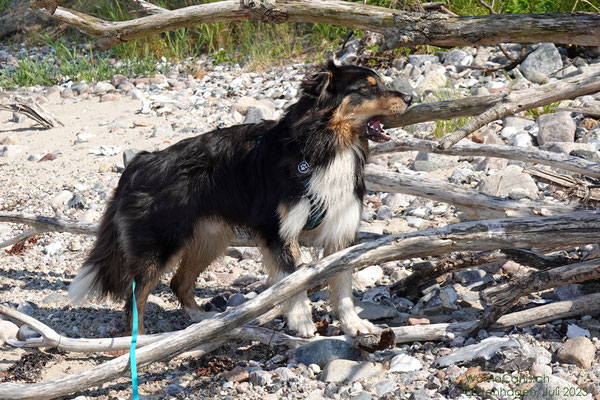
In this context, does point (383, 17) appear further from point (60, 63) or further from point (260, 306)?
point (60, 63)

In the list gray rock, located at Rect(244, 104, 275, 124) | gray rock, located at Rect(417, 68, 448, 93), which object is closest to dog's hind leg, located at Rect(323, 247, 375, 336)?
gray rock, located at Rect(244, 104, 275, 124)

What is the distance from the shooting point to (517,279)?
4.18m

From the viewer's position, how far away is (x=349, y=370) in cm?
411

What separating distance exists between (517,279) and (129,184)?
2.67m

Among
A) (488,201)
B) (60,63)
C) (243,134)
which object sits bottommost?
(60,63)

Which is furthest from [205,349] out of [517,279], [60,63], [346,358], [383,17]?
[60,63]

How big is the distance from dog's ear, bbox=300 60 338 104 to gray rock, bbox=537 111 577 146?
313 centimetres

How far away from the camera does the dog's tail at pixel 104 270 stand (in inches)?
206

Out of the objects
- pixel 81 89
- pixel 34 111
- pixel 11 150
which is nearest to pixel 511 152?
pixel 11 150

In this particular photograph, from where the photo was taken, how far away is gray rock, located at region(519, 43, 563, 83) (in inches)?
330

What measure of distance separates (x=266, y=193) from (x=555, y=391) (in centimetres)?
225

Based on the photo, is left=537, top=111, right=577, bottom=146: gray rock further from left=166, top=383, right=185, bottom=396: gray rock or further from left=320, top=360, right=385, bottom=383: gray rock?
left=166, top=383, right=185, bottom=396: gray rock

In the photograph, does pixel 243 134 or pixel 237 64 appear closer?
pixel 243 134

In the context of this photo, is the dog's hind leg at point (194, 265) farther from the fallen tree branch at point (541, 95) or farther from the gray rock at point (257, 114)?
the gray rock at point (257, 114)
